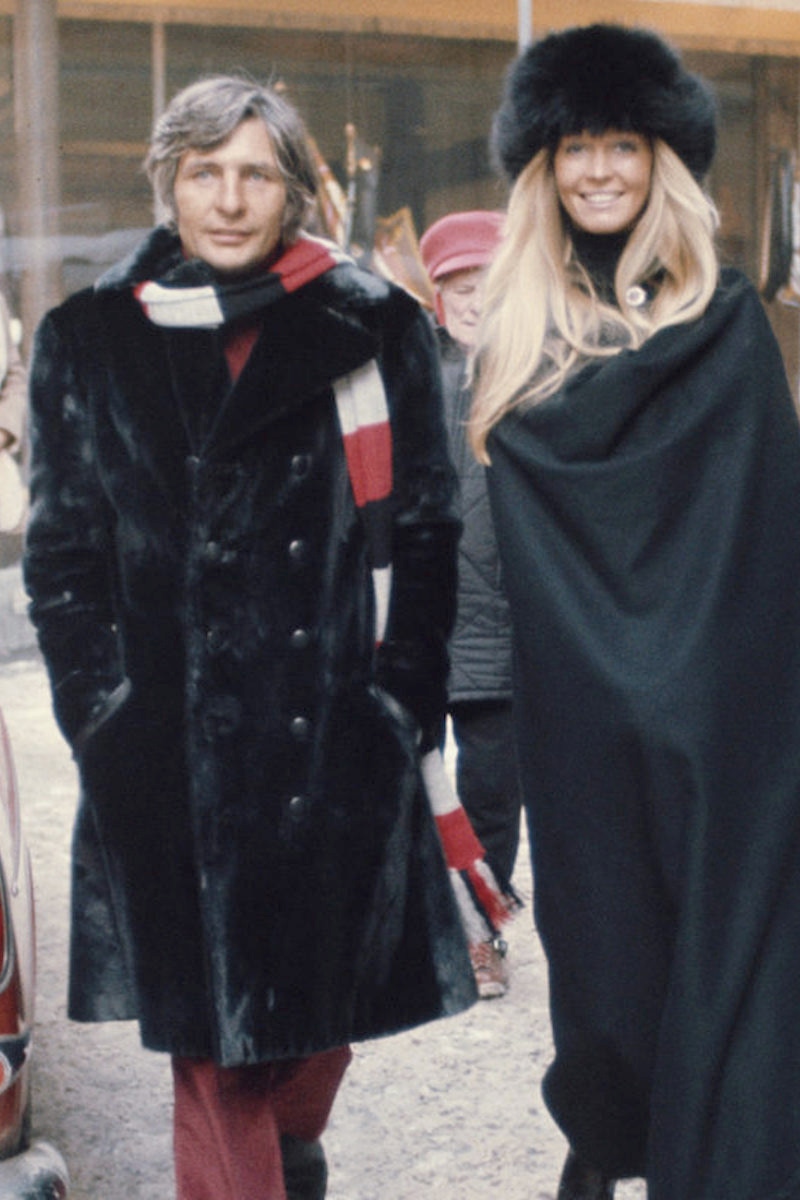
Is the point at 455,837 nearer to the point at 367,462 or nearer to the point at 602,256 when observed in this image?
the point at 367,462

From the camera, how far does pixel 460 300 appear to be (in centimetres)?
578

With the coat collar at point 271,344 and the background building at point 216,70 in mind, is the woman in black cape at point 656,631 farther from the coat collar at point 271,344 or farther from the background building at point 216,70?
the background building at point 216,70

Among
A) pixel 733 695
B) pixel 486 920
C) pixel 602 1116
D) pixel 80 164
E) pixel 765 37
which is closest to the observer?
pixel 733 695

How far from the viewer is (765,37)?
11.0 meters

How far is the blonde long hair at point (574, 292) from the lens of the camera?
338 centimetres

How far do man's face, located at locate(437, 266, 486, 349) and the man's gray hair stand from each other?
7.69ft

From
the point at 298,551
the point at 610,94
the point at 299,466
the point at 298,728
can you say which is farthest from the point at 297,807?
the point at 610,94

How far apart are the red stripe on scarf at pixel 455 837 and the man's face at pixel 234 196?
3.38 feet

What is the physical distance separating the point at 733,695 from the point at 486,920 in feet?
2.99

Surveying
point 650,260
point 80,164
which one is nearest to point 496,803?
point 650,260

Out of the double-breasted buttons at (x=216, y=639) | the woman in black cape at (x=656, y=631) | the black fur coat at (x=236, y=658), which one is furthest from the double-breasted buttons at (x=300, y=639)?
the woman in black cape at (x=656, y=631)

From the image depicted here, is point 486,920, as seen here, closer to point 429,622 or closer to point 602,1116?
point 602,1116

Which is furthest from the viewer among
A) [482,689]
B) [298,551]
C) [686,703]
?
[482,689]

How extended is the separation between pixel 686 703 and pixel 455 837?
1.76ft
